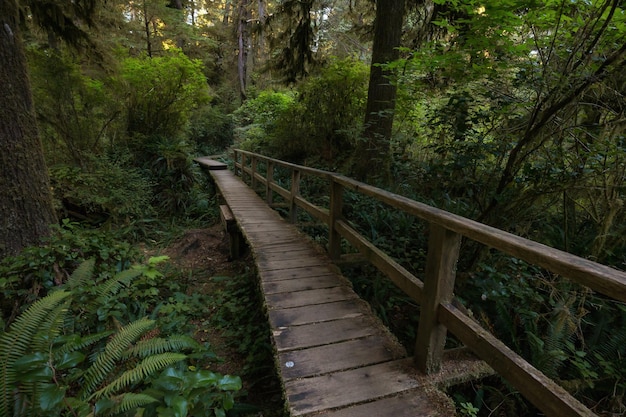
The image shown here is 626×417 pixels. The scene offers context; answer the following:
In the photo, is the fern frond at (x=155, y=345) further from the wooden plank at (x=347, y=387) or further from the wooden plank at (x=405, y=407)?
the wooden plank at (x=405, y=407)

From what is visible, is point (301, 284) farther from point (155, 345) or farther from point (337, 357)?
point (155, 345)

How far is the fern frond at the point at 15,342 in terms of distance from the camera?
1.52 metres

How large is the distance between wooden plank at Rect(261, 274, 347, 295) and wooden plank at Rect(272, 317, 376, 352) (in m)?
0.63

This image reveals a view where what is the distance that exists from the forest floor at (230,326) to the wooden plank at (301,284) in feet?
1.68

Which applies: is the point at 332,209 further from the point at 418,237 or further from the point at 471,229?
the point at 471,229

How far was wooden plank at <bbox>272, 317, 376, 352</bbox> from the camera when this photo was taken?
2316 mm

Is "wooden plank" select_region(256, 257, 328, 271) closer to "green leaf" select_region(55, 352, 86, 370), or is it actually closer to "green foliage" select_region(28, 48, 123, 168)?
"green leaf" select_region(55, 352, 86, 370)

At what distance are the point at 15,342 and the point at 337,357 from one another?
1.92 metres

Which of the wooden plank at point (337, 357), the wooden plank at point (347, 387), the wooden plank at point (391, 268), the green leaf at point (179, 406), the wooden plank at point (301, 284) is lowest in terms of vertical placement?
the wooden plank at point (301, 284)

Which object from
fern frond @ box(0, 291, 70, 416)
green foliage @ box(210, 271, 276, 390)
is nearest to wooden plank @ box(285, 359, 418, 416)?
green foliage @ box(210, 271, 276, 390)

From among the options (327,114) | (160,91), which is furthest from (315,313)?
(160,91)

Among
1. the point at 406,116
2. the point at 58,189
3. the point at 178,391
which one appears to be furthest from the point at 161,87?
the point at 178,391

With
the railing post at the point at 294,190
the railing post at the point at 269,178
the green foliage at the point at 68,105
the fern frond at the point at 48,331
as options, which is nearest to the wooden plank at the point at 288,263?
the railing post at the point at 294,190

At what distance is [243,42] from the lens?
1964 centimetres
